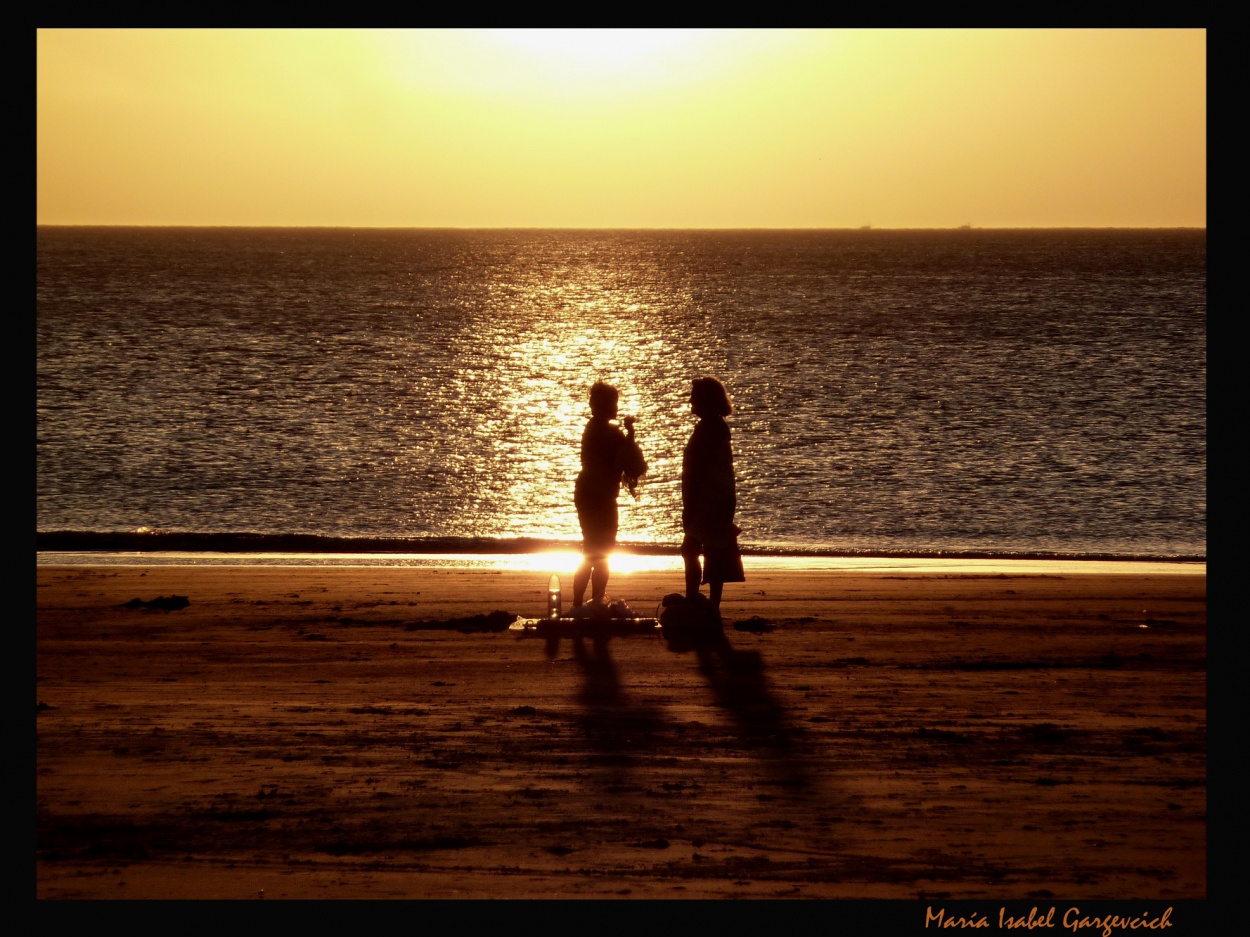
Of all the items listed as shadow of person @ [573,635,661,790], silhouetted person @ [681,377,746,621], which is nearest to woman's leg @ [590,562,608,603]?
silhouetted person @ [681,377,746,621]

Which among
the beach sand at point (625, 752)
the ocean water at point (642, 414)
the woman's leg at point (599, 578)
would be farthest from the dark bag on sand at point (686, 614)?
the ocean water at point (642, 414)

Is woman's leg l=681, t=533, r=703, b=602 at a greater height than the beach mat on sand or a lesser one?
greater

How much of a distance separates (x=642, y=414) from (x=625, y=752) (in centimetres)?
3054

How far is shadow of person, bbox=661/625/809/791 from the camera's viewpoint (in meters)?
6.87

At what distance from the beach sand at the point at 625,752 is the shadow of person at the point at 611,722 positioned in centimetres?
2

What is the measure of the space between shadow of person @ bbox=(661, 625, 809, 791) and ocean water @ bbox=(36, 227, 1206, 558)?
26.4 ft

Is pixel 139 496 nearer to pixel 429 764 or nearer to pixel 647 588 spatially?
pixel 647 588

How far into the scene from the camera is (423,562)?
1530cm

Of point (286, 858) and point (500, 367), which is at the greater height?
point (500, 367)

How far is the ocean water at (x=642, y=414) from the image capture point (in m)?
20.8

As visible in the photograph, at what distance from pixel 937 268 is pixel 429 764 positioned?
132639 millimetres

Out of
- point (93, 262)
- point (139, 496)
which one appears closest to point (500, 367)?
point (139, 496)

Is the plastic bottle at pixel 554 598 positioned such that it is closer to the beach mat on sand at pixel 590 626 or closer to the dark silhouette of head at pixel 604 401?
the beach mat on sand at pixel 590 626

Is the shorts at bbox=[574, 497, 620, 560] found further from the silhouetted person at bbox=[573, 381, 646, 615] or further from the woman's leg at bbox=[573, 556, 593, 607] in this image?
the woman's leg at bbox=[573, 556, 593, 607]
